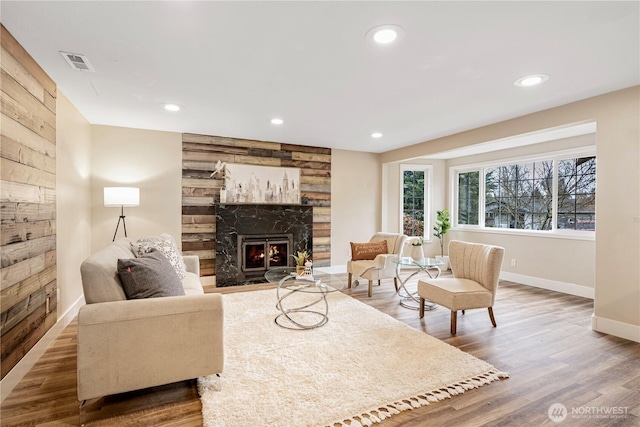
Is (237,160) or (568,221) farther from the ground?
(237,160)

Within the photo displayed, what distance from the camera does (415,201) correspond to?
669 cm

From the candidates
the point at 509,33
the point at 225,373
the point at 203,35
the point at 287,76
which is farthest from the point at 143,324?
the point at 509,33

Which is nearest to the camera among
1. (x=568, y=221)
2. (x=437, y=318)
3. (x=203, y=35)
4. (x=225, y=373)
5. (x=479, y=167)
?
(x=203, y=35)

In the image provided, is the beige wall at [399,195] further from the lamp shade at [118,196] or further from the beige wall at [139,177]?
the lamp shade at [118,196]

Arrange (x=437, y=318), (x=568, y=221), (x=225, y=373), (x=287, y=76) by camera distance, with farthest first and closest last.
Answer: (x=568, y=221) < (x=437, y=318) < (x=287, y=76) < (x=225, y=373)

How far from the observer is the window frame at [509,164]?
4.65 metres

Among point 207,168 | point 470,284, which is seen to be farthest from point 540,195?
point 207,168

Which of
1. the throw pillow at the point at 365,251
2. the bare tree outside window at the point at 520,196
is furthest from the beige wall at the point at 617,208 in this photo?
the throw pillow at the point at 365,251

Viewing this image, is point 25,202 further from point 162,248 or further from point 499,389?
point 499,389

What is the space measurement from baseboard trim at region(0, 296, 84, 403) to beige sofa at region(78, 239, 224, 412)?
0.72 m

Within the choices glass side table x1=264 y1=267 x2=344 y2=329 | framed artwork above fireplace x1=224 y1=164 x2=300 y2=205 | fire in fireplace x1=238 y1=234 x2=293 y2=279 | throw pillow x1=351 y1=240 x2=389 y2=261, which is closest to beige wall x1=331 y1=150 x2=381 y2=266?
framed artwork above fireplace x1=224 y1=164 x2=300 y2=205

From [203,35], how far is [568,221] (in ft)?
18.0

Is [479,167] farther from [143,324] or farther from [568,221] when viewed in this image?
[143,324]

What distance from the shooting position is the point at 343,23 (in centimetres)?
193
